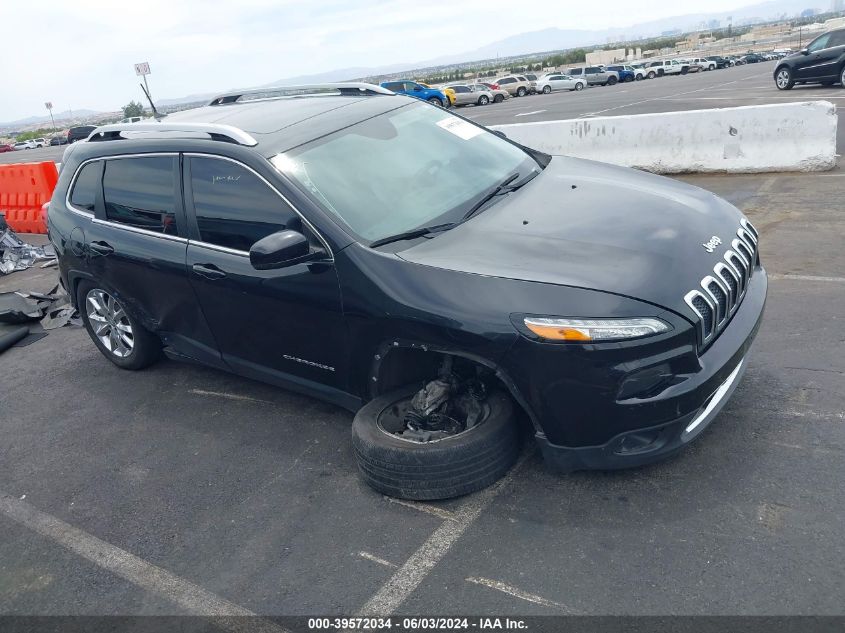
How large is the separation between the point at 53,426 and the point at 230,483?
5.94 feet

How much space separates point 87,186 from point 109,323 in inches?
41.7

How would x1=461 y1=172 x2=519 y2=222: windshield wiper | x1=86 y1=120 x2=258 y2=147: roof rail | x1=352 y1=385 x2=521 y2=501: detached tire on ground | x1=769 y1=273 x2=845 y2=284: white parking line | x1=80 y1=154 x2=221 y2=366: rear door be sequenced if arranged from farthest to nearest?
x1=769 y1=273 x2=845 y2=284: white parking line
x1=80 y1=154 x2=221 y2=366: rear door
x1=86 y1=120 x2=258 y2=147: roof rail
x1=461 y1=172 x2=519 y2=222: windshield wiper
x1=352 y1=385 x2=521 y2=501: detached tire on ground

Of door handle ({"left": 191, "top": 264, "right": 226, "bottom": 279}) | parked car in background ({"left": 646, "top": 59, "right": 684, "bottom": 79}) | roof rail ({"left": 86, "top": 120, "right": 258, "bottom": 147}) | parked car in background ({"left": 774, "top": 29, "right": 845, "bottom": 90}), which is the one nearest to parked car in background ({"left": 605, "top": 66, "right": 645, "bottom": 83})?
parked car in background ({"left": 646, "top": 59, "right": 684, "bottom": 79})

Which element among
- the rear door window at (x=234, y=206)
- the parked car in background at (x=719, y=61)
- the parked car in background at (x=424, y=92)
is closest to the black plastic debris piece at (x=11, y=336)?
the rear door window at (x=234, y=206)

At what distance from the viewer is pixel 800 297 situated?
5328 mm

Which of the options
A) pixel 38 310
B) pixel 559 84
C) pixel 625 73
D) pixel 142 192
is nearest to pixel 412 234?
pixel 142 192

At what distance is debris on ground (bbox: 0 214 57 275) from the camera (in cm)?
960

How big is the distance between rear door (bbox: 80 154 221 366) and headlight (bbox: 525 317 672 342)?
95.3 inches

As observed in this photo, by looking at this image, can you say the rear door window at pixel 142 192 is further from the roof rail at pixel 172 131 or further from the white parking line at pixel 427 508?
the white parking line at pixel 427 508

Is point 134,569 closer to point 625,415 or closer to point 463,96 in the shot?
point 625,415

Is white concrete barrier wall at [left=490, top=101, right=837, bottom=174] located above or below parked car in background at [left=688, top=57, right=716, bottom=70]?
above

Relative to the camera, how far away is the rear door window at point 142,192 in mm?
4449

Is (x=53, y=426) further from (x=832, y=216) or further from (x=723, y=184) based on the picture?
(x=723, y=184)

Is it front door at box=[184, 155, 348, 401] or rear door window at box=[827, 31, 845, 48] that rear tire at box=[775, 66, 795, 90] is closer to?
rear door window at box=[827, 31, 845, 48]
